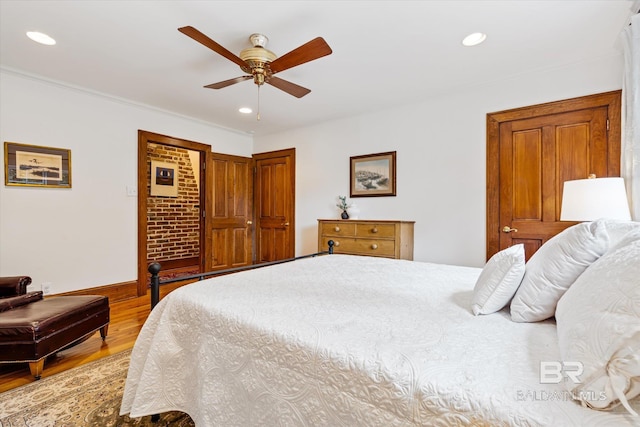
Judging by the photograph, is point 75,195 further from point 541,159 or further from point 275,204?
point 541,159

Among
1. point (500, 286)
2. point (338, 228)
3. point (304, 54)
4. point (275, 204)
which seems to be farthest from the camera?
point (275, 204)

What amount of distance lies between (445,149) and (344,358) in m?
3.17

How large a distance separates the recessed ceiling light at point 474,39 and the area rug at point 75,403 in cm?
321

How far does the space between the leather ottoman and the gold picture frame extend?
1454 millimetres

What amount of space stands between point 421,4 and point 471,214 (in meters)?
2.19

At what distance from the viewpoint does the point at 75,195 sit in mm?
3357

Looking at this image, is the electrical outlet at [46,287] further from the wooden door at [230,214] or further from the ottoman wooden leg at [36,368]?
the wooden door at [230,214]

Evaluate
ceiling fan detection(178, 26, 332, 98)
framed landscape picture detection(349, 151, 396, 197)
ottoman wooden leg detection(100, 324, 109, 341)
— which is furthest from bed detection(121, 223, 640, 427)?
framed landscape picture detection(349, 151, 396, 197)

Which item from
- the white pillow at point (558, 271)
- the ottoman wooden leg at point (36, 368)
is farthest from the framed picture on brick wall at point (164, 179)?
the white pillow at point (558, 271)

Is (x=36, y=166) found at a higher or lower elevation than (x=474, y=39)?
lower

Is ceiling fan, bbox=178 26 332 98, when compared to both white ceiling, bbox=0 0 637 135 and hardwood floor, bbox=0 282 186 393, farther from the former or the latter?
hardwood floor, bbox=0 282 186 393

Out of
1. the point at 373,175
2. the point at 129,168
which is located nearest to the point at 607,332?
the point at 373,175

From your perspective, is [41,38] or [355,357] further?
[41,38]

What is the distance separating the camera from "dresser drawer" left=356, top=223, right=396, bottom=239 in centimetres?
345
